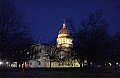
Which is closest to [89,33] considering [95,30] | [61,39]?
[95,30]

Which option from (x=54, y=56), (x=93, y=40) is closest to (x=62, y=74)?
(x=93, y=40)

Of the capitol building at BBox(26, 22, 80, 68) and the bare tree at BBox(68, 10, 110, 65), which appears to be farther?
the capitol building at BBox(26, 22, 80, 68)

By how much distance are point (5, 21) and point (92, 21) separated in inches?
630

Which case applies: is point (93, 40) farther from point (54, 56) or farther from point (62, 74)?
point (54, 56)

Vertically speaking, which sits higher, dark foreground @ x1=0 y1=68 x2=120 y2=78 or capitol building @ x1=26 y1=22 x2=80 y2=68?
capitol building @ x1=26 y1=22 x2=80 y2=68

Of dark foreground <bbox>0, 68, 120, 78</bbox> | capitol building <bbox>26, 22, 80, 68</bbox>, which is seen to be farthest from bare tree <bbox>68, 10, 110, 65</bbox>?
capitol building <bbox>26, 22, 80, 68</bbox>

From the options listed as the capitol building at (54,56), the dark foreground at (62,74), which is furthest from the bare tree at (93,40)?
the capitol building at (54,56)

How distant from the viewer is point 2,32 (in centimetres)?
3044

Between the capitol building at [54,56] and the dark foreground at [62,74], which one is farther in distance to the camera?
the capitol building at [54,56]

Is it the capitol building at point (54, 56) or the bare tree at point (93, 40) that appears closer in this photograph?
the bare tree at point (93, 40)

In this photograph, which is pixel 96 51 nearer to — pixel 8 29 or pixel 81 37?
pixel 81 37

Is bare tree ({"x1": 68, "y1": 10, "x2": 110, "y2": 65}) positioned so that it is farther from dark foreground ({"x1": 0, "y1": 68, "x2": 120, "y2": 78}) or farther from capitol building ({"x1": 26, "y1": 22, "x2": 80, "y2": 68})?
capitol building ({"x1": 26, "y1": 22, "x2": 80, "y2": 68})

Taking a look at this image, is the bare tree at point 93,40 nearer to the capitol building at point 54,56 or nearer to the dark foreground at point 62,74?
the dark foreground at point 62,74

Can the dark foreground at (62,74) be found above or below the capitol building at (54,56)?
below
